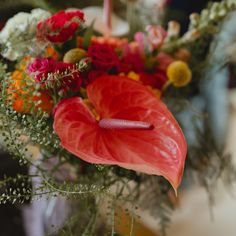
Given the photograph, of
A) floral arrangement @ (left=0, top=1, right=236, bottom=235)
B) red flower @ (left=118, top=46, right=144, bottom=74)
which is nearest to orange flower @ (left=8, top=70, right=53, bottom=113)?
floral arrangement @ (left=0, top=1, right=236, bottom=235)

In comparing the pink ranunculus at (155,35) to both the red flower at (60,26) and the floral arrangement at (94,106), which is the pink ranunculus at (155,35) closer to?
the floral arrangement at (94,106)

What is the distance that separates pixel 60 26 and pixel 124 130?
13 cm

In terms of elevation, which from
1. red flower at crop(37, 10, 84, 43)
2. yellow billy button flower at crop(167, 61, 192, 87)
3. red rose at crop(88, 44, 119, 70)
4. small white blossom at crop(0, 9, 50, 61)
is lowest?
yellow billy button flower at crop(167, 61, 192, 87)

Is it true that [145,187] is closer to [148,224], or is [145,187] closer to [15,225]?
[148,224]

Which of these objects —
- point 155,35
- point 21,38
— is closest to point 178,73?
point 155,35

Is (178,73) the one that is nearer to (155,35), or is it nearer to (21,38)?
(155,35)

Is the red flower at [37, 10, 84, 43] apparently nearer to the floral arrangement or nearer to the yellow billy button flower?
the floral arrangement

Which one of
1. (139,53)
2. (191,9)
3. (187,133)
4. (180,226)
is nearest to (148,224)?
(180,226)

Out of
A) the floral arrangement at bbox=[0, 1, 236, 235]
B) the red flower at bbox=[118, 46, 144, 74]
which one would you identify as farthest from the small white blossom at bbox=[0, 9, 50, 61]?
the red flower at bbox=[118, 46, 144, 74]

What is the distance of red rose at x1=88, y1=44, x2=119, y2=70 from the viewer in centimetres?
44

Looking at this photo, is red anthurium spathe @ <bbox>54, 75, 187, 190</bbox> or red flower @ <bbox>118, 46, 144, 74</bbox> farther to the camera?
red flower @ <bbox>118, 46, 144, 74</bbox>

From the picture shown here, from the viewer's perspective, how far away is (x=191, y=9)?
115 cm

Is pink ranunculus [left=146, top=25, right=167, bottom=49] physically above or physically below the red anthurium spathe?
above

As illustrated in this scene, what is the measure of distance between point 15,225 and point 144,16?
17.0 inches
